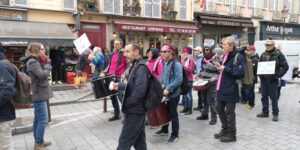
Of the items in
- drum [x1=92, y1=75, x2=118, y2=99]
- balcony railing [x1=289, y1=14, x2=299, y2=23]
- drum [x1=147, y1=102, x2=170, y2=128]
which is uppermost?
balcony railing [x1=289, y1=14, x2=299, y2=23]

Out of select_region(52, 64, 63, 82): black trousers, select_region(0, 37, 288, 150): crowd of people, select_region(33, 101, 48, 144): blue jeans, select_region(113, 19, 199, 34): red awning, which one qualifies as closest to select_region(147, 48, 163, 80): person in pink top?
select_region(0, 37, 288, 150): crowd of people

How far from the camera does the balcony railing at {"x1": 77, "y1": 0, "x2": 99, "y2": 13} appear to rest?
14.7m

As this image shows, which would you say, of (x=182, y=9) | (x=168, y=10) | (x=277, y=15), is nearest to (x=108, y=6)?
(x=168, y=10)

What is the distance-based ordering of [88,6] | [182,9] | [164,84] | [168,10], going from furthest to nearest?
[182,9]
[168,10]
[88,6]
[164,84]

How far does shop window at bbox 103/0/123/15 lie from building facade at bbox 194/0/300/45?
6.02 meters

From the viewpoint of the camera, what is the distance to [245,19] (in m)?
22.5

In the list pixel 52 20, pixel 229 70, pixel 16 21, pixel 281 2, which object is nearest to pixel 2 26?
pixel 16 21

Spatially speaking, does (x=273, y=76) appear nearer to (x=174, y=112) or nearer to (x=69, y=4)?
(x=174, y=112)

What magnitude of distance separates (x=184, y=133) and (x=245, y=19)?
62.4 feet

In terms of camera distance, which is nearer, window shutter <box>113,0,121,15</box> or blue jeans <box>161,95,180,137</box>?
blue jeans <box>161,95,180,137</box>

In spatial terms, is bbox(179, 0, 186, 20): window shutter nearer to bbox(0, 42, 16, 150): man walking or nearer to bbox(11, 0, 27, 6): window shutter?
bbox(11, 0, 27, 6): window shutter

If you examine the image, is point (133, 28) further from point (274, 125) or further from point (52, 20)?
point (274, 125)

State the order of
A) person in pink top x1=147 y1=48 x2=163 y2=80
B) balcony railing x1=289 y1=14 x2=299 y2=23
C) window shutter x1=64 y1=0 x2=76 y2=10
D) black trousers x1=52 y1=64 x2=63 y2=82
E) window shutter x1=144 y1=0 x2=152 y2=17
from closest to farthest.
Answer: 1. person in pink top x1=147 y1=48 x2=163 y2=80
2. black trousers x1=52 y1=64 x2=63 y2=82
3. window shutter x1=64 y1=0 x2=76 y2=10
4. window shutter x1=144 y1=0 x2=152 y2=17
5. balcony railing x1=289 y1=14 x2=299 y2=23

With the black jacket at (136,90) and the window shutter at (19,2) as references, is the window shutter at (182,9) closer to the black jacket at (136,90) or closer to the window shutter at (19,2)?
the window shutter at (19,2)
